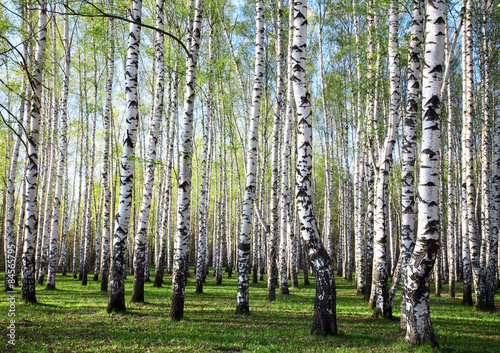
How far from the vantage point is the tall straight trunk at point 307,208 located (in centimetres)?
564

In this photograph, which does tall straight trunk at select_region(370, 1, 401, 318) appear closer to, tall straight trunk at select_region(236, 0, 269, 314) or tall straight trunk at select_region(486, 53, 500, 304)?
tall straight trunk at select_region(236, 0, 269, 314)

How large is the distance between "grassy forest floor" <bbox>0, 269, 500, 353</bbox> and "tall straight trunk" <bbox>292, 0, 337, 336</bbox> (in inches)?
14.9

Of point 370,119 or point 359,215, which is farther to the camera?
point 359,215

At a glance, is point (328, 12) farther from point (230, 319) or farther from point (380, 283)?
point (230, 319)

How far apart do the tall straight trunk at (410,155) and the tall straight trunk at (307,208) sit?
1.62 meters

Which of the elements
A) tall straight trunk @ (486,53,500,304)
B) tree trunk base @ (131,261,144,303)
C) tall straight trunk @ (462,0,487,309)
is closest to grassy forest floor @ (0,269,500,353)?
tree trunk base @ (131,261,144,303)

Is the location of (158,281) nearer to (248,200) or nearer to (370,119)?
(248,200)

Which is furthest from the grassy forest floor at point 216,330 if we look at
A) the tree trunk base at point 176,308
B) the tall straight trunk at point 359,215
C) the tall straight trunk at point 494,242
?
the tall straight trunk at point 359,215

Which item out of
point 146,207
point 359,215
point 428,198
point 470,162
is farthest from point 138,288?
point 470,162

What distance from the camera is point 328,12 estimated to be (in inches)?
719

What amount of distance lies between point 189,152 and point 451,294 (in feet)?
39.6

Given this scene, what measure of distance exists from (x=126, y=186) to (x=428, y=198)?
6.26 m

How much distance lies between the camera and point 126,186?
7.92 m

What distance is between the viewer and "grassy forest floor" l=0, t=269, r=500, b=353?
520 cm
